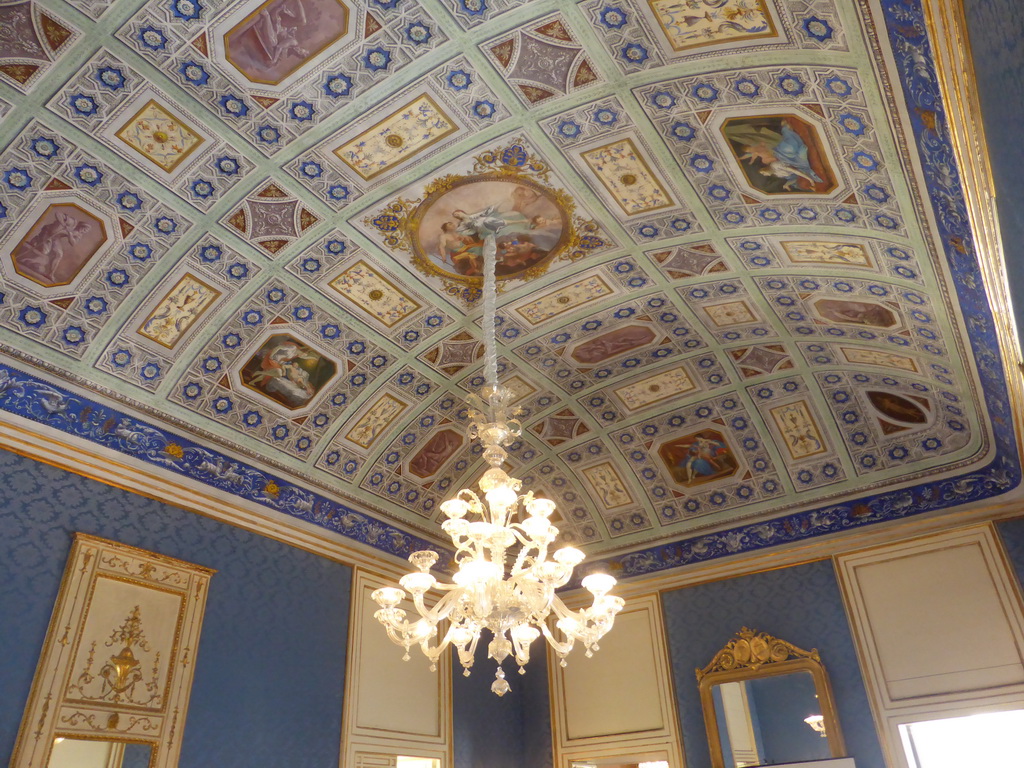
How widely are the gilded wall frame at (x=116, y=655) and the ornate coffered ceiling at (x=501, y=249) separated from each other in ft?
4.24

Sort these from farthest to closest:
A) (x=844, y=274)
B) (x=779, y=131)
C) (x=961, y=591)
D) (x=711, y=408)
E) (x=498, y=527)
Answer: (x=711, y=408) → (x=961, y=591) → (x=844, y=274) → (x=779, y=131) → (x=498, y=527)

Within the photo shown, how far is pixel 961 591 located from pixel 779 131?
6.72m

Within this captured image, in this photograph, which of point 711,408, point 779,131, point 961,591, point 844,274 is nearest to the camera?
point 779,131

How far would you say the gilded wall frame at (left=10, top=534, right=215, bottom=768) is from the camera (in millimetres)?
6680

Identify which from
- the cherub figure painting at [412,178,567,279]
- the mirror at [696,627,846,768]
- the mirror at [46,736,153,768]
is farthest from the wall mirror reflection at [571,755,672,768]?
the cherub figure painting at [412,178,567,279]

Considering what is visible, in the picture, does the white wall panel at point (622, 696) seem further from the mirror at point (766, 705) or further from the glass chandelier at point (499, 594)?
the glass chandelier at point (499, 594)

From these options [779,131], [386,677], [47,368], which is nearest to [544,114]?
[779,131]

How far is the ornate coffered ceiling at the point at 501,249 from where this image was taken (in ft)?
19.7

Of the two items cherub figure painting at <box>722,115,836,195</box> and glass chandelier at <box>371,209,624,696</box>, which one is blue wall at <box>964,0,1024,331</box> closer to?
glass chandelier at <box>371,209,624,696</box>

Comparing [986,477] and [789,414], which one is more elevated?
[789,414]

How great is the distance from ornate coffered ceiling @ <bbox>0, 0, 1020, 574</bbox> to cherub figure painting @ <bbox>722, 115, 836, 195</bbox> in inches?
1.4

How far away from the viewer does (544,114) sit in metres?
6.84

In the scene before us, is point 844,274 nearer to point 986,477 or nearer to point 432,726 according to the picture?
point 986,477

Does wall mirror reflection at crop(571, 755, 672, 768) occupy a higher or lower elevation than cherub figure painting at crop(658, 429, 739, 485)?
lower
